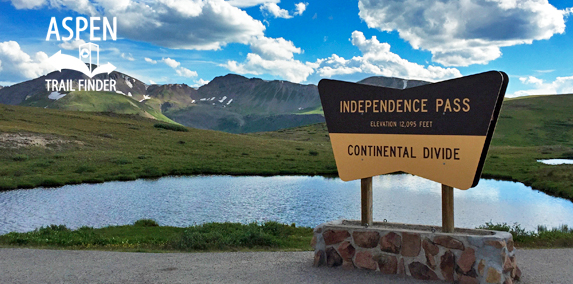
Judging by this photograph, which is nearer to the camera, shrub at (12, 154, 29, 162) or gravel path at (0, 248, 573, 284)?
gravel path at (0, 248, 573, 284)

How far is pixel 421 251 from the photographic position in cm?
1230

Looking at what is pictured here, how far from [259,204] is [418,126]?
26232mm

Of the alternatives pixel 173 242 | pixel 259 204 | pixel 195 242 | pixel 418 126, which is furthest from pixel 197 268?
pixel 259 204

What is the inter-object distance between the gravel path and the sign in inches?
132

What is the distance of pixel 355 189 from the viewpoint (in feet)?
153

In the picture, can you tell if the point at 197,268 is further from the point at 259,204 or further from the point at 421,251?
the point at 259,204

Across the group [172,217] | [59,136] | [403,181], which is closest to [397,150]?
[172,217]

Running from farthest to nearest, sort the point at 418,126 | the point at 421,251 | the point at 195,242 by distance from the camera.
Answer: the point at 195,242 → the point at 418,126 → the point at 421,251

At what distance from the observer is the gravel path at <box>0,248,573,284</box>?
12.4m

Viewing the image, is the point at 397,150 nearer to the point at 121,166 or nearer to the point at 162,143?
the point at 121,166

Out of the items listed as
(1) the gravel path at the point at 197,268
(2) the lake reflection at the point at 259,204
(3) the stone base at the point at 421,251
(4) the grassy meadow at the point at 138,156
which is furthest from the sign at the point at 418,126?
(4) the grassy meadow at the point at 138,156

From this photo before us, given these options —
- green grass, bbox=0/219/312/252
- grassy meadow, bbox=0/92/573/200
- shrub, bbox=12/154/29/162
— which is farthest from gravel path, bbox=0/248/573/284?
shrub, bbox=12/154/29/162

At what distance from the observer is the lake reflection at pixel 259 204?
3091 centimetres

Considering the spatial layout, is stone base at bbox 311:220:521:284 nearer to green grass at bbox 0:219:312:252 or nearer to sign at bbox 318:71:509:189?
sign at bbox 318:71:509:189
